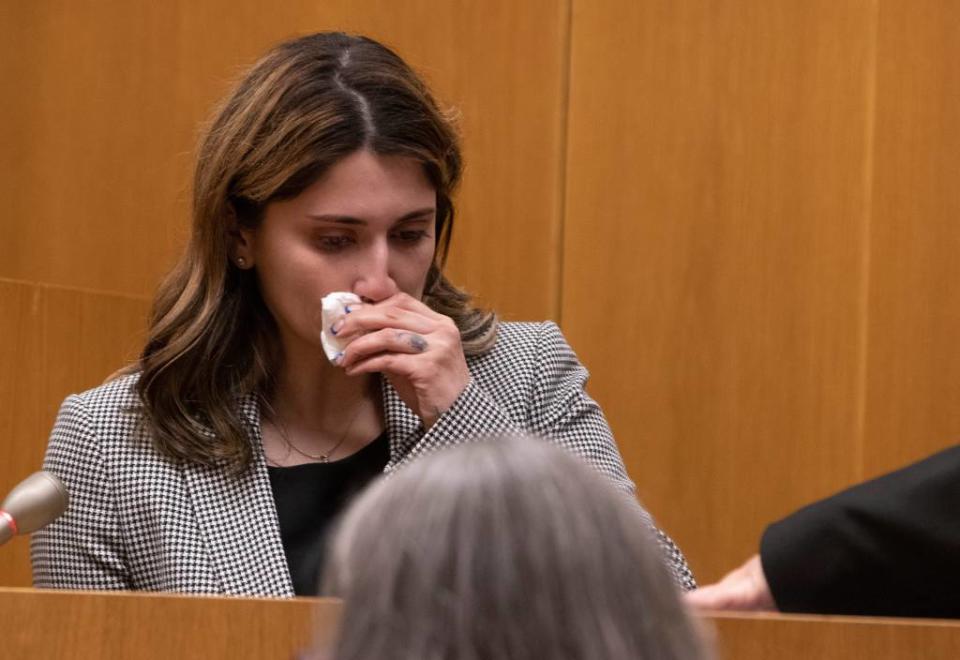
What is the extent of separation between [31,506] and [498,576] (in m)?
0.76

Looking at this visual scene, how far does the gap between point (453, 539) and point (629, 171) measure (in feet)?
6.53

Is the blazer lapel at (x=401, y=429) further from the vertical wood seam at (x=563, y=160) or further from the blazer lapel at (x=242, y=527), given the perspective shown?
the vertical wood seam at (x=563, y=160)

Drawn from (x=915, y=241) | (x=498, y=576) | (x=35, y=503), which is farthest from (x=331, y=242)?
(x=498, y=576)

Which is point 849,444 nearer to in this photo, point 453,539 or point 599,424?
point 599,424

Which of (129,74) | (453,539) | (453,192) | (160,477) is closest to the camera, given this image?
(453,539)

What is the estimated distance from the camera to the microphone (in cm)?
127

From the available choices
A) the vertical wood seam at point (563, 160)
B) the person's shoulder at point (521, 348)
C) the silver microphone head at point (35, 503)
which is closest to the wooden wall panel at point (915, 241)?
the vertical wood seam at point (563, 160)

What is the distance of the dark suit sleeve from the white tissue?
0.69 meters

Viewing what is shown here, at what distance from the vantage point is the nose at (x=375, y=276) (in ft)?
5.73

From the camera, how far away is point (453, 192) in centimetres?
192

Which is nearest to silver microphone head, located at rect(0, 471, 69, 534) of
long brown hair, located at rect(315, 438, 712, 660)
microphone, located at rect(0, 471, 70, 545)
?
microphone, located at rect(0, 471, 70, 545)

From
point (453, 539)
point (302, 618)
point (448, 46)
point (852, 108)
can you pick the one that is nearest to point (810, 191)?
point (852, 108)

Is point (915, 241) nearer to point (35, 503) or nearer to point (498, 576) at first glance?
point (35, 503)

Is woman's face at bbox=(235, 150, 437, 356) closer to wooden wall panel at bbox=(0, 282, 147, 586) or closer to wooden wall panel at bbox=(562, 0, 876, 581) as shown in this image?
wooden wall panel at bbox=(0, 282, 147, 586)
